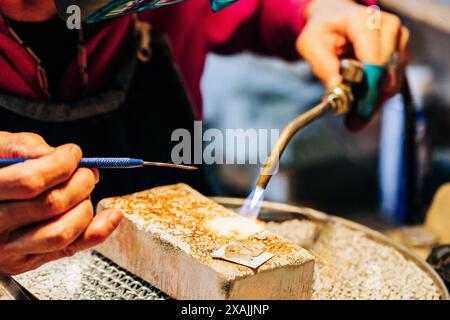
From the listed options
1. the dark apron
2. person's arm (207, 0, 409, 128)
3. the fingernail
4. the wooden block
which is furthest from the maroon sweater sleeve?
the fingernail

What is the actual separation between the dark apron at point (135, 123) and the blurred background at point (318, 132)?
4.51 ft

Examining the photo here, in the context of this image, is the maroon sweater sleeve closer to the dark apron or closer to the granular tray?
the dark apron

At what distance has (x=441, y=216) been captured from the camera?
6.79 ft

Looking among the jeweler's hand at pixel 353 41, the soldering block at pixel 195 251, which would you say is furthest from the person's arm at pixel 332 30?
the soldering block at pixel 195 251

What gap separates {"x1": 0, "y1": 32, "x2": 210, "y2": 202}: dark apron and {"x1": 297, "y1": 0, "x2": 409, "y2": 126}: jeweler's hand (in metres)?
0.47

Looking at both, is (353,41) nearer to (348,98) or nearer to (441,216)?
(348,98)

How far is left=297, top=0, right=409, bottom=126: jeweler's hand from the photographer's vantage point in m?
1.80

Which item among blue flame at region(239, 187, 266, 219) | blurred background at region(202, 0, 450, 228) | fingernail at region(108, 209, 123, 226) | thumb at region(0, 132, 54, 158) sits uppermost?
thumb at region(0, 132, 54, 158)

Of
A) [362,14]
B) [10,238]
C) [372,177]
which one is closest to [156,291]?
[10,238]

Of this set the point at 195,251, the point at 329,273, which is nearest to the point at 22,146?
the point at 195,251

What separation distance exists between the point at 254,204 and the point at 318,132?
8.19 ft

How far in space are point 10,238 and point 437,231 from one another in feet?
4.97

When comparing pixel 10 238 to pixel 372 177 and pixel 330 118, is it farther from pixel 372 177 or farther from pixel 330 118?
pixel 372 177
